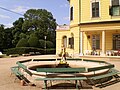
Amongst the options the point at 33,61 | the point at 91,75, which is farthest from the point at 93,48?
the point at 91,75

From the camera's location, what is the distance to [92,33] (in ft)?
97.0

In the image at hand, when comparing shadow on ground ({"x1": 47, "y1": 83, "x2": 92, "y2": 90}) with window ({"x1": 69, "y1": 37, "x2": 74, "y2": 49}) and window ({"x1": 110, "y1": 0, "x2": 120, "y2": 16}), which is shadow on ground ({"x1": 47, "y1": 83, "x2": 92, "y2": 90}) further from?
window ({"x1": 69, "y1": 37, "x2": 74, "y2": 49})

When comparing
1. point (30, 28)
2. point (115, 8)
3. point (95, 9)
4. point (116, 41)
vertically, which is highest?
point (30, 28)

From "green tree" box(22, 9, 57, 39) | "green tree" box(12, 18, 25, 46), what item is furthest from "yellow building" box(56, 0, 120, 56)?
"green tree" box(22, 9, 57, 39)

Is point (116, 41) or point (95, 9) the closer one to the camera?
point (116, 41)

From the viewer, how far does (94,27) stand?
91.2ft

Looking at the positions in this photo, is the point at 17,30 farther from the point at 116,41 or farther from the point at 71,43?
the point at 116,41

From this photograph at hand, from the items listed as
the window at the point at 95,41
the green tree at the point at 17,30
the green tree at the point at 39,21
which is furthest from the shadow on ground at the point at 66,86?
the green tree at the point at 39,21

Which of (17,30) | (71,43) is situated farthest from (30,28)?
(71,43)

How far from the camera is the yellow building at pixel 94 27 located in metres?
27.0

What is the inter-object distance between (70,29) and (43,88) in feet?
74.0

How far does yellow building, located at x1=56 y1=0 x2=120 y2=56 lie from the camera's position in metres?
27.0

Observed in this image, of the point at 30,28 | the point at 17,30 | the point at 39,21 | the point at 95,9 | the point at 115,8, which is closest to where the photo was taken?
the point at 115,8

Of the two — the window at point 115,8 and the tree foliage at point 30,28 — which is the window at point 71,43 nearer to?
the window at point 115,8
